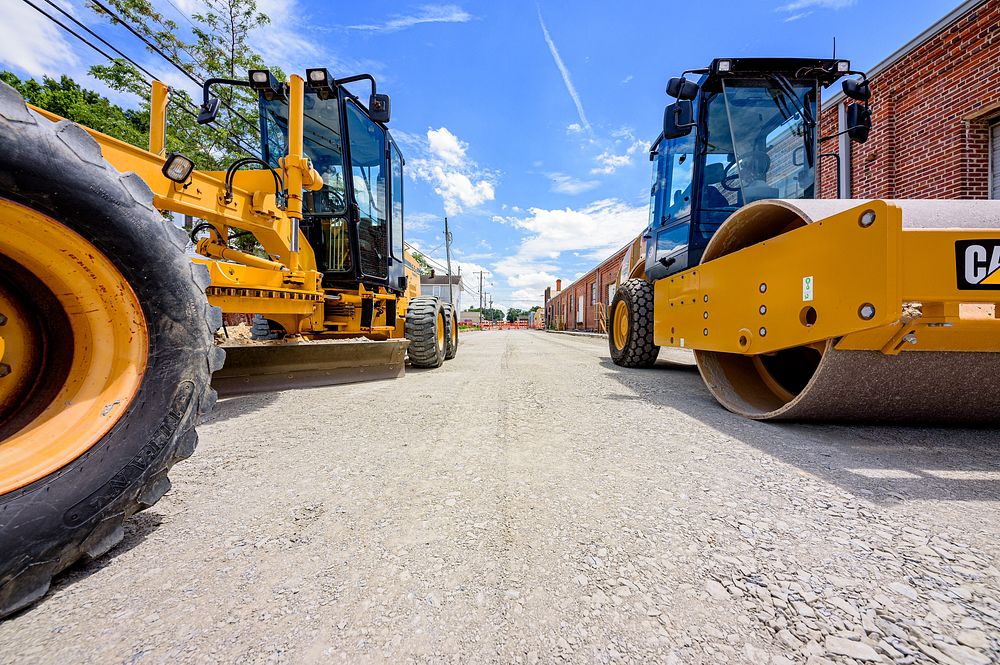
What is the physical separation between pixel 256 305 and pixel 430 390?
159cm

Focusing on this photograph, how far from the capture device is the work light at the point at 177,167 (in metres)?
2.55

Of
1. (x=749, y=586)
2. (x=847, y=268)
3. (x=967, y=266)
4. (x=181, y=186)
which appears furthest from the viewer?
(x=181, y=186)

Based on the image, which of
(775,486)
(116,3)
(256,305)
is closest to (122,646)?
(775,486)

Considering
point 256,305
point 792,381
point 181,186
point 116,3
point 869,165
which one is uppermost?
point 116,3

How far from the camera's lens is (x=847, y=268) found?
1796 millimetres

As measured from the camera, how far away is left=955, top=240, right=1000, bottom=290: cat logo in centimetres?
160

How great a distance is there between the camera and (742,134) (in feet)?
12.1

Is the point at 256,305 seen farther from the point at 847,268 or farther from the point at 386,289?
the point at 847,268

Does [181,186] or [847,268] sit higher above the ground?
[181,186]

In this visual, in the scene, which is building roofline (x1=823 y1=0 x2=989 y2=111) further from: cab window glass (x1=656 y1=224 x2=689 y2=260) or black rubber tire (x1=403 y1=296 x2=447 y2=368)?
black rubber tire (x1=403 y1=296 x2=447 y2=368)

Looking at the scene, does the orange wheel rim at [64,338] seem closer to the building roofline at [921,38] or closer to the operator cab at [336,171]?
the operator cab at [336,171]

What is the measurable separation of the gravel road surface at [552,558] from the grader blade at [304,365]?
1462 mm

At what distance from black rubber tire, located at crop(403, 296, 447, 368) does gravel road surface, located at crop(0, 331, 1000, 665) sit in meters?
2.91

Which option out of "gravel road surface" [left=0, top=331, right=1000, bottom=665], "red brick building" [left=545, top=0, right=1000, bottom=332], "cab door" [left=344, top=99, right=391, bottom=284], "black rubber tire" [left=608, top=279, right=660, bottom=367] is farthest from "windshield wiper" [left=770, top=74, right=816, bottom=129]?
"cab door" [left=344, top=99, right=391, bottom=284]
